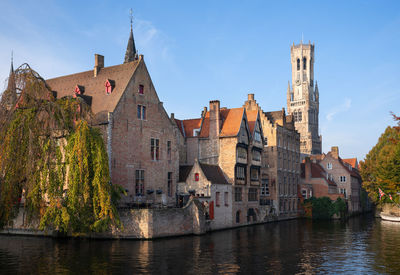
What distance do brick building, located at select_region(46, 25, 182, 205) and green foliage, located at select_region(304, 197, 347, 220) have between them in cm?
2985

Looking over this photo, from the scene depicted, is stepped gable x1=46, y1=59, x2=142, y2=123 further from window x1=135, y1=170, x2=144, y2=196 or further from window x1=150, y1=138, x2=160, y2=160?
window x1=135, y1=170, x2=144, y2=196

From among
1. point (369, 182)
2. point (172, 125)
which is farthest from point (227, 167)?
point (369, 182)

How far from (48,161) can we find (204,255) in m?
12.8

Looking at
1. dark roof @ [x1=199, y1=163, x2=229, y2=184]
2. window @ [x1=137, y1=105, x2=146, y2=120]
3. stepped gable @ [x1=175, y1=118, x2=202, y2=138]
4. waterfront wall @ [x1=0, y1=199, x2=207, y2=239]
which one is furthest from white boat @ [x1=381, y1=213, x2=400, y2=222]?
window @ [x1=137, y1=105, x2=146, y2=120]

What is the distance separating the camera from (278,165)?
2525 inches

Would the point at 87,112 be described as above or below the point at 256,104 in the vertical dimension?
below

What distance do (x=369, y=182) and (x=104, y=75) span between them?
42.9 meters

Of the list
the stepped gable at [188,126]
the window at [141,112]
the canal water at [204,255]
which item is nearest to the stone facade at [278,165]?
the stepped gable at [188,126]

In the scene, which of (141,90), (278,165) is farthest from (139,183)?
(278,165)

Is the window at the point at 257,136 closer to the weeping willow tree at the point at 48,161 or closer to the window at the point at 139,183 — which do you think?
the window at the point at 139,183

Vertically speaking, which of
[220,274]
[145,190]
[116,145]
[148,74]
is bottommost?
[220,274]

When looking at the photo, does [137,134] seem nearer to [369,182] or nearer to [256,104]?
[256,104]

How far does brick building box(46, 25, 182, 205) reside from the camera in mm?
39969

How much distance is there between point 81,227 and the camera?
32.3 m
